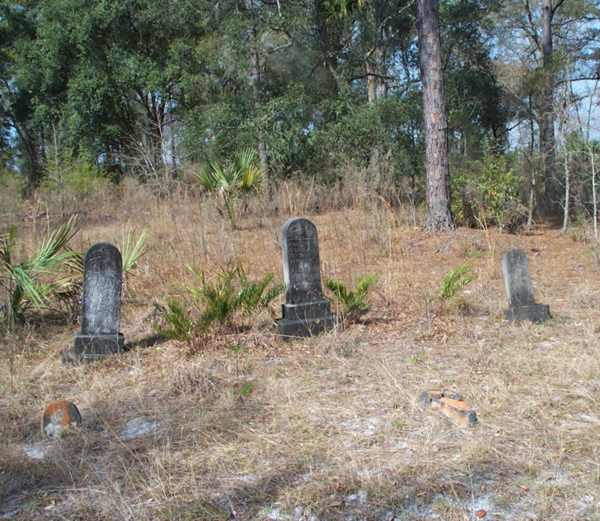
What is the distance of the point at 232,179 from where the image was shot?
11.1 m

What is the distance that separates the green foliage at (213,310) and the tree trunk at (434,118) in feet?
18.0

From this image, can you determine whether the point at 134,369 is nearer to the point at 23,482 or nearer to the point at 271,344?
the point at 271,344

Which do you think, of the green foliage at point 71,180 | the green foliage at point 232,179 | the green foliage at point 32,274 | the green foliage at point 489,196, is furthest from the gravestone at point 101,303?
the green foliage at point 71,180

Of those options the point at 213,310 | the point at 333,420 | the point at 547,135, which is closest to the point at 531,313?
the point at 333,420

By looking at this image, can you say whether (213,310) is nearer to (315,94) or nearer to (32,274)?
(32,274)

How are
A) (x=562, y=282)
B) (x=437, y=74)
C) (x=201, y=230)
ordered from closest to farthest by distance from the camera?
(x=562, y=282) < (x=201, y=230) < (x=437, y=74)

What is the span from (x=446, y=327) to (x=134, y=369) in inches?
116

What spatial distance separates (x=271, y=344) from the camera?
5.13 meters

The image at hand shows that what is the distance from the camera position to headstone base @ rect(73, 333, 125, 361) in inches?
193

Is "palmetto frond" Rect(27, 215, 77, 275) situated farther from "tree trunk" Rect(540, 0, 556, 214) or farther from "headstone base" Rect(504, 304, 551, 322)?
"tree trunk" Rect(540, 0, 556, 214)

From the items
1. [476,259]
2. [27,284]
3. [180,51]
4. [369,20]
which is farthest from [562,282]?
[180,51]

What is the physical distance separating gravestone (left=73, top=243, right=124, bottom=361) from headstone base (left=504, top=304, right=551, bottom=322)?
3.81 m

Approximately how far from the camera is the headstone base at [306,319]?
529 cm

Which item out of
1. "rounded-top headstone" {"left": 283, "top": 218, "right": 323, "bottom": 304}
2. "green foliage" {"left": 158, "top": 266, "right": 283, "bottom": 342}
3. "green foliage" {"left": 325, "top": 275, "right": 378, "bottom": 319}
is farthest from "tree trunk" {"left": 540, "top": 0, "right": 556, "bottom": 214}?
"green foliage" {"left": 158, "top": 266, "right": 283, "bottom": 342}
